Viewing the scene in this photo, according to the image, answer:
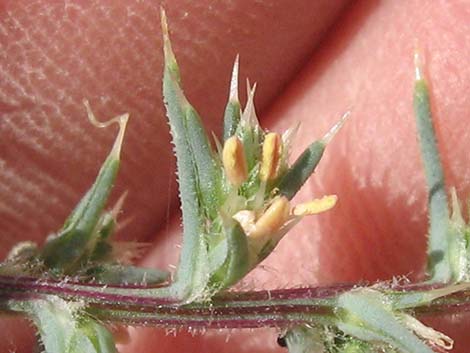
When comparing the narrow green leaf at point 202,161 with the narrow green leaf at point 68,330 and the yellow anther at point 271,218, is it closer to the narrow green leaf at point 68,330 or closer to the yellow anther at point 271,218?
the yellow anther at point 271,218

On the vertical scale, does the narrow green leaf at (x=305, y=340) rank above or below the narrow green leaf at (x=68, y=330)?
below

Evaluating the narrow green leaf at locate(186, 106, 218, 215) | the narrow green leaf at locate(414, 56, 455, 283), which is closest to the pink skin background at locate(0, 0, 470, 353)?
the narrow green leaf at locate(414, 56, 455, 283)

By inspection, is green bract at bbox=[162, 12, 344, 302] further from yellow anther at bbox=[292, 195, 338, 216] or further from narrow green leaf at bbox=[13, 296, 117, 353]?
narrow green leaf at bbox=[13, 296, 117, 353]

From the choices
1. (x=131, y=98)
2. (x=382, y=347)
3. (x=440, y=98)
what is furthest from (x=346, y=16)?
(x=382, y=347)

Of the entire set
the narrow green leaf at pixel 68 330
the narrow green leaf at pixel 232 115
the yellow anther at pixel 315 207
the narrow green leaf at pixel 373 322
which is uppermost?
the narrow green leaf at pixel 232 115

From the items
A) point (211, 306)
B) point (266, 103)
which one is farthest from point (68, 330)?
point (266, 103)

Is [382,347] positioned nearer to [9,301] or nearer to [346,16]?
[9,301]

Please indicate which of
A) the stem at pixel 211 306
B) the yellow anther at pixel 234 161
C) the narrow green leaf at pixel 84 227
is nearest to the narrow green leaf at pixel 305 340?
the stem at pixel 211 306
